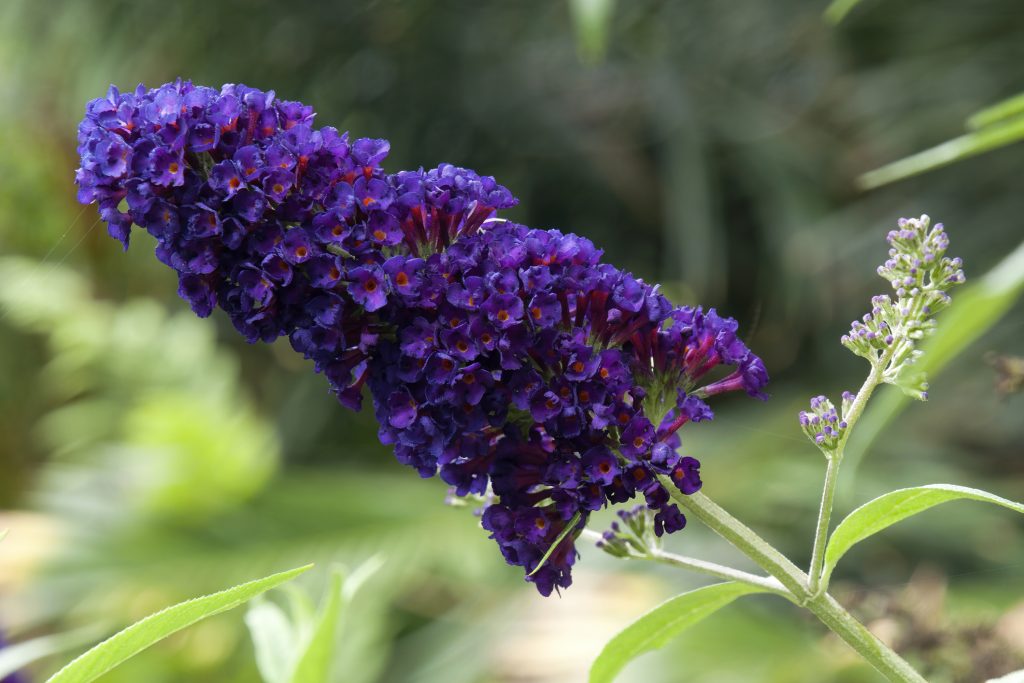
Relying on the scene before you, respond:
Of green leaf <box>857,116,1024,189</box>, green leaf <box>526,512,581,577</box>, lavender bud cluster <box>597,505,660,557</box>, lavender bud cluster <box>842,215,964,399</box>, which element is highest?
green leaf <box>857,116,1024,189</box>

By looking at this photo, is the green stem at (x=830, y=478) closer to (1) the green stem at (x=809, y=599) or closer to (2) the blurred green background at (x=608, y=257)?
(1) the green stem at (x=809, y=599)

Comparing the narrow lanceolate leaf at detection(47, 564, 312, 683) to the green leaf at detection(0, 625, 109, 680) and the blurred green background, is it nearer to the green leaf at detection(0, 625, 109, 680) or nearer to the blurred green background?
the green leaf at detection(0, 625, 109, 680)

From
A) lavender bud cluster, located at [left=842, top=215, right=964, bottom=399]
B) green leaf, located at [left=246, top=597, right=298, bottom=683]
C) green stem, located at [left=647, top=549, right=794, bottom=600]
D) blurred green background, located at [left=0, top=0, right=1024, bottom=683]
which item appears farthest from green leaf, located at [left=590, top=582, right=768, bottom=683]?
blurred green background, located at [left=0, top=0, right=1024, bottom=683]

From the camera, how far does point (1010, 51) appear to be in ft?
8.02

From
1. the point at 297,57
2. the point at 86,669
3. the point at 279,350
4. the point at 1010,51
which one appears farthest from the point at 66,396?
the point at 86,669

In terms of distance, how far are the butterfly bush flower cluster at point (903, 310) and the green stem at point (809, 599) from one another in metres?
0.06

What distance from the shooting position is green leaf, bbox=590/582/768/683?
21.8 inches

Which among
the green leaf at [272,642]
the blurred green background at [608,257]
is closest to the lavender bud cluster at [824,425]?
the green leaf at [272,642]

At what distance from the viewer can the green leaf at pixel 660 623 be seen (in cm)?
55

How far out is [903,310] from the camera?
563 millimetres

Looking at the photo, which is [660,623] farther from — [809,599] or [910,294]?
[910,294]

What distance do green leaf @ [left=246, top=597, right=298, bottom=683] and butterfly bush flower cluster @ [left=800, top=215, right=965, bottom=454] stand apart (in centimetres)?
39

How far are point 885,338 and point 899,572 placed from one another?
2.00 meters

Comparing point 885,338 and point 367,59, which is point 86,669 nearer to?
point 885,338
